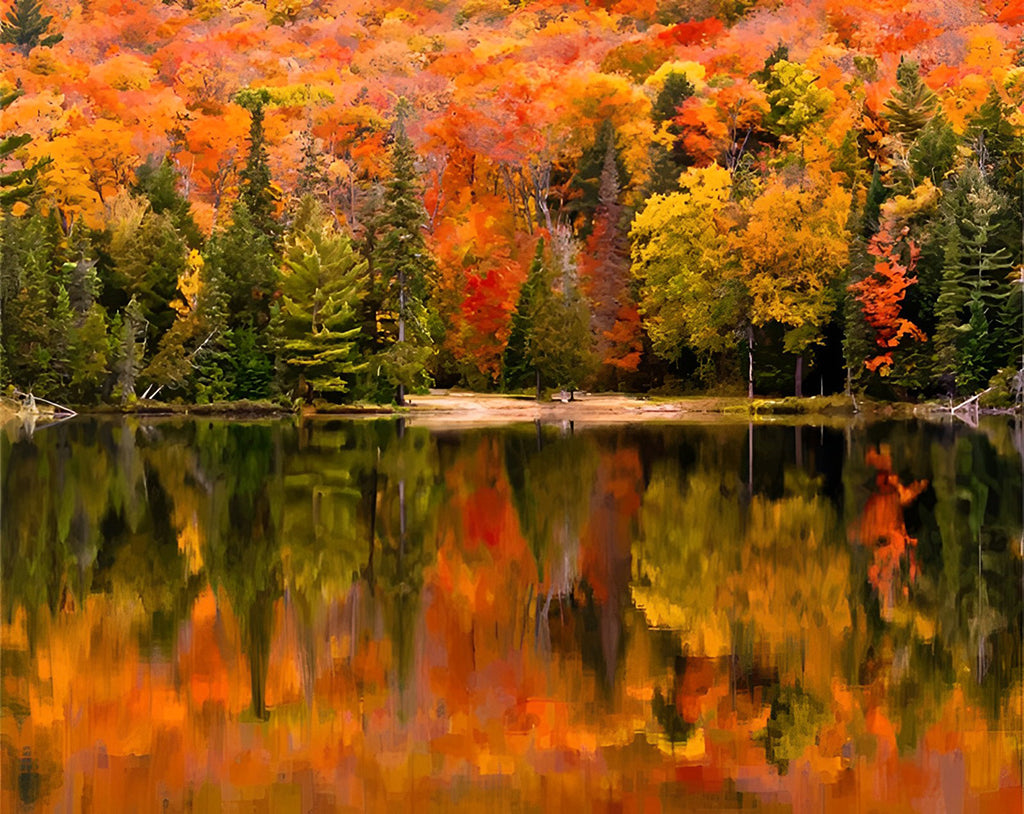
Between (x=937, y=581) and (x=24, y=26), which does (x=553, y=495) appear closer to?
(x=937, y=581)

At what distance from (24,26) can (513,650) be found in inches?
3929

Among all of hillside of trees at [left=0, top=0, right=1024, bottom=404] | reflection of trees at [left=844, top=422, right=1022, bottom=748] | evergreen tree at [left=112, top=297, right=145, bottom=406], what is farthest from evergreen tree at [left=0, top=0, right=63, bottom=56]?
reflection of trees at [left=844, top=422, right=1022, bottom=748]

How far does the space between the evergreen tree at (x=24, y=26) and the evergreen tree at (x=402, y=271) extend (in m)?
53.4

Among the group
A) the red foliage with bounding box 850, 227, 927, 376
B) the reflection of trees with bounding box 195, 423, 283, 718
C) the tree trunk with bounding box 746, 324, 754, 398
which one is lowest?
the reflection of trees with bounding box 195, 423, 283, 718

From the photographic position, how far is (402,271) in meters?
56.3

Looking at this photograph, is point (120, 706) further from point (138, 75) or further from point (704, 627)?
point (138, 75)

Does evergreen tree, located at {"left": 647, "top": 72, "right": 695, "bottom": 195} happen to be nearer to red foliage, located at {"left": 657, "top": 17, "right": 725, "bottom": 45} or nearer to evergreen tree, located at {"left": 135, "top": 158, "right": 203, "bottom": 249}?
evergreen tree, located at {"left": 135, "top": 158, "right": 203, "bottom": 249}

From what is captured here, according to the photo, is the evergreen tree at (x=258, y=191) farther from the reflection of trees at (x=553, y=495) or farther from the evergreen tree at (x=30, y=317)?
the reflection of trees at (x=553, y=495)

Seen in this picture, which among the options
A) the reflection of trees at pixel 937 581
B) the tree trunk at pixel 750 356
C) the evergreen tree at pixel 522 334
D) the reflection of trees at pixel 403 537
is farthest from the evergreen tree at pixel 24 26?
the reflection of trees at pixel 937 581

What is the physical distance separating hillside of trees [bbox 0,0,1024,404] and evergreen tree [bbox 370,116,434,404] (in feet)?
0.39

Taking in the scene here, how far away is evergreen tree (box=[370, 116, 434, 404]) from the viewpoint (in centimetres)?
5612

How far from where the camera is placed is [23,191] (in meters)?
47.6

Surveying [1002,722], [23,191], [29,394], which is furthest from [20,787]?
[29,394]

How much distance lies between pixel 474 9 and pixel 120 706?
120871mm
